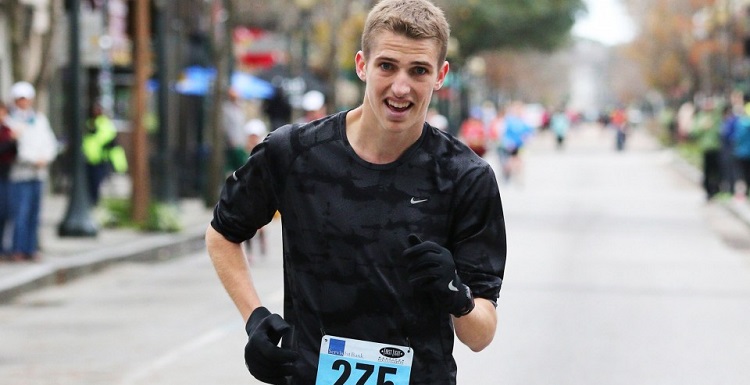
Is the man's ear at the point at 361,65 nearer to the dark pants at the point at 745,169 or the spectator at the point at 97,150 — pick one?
the spectator at the point at 97,150

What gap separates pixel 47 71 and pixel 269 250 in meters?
3.77

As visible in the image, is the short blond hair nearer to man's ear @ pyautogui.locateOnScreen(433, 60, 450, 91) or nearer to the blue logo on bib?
man's ear @ pyautogui.locateOnScreen(433, 60, 450, 91)

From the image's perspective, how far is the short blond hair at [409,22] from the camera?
381 cm

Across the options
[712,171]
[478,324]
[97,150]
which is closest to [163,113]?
[97,150]

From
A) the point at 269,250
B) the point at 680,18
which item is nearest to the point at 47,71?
the point at 269,250

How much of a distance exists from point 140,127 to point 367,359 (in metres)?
18.6

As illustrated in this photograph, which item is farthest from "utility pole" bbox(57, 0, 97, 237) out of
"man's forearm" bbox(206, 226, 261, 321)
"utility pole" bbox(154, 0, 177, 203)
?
"man's forearm" bbox(206, 226, 261, 321)

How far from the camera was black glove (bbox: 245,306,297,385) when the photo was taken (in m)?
3.83

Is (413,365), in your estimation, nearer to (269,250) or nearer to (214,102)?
(269,250)

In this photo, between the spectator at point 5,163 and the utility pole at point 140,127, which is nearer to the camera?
the spectator at point 5,163

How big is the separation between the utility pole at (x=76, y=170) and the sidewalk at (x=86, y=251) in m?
0.13

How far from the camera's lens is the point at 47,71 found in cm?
1820

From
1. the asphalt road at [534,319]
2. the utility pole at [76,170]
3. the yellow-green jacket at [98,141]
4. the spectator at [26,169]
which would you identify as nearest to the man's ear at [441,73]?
the asphalt road at [534,319]

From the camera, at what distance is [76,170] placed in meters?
19.7
